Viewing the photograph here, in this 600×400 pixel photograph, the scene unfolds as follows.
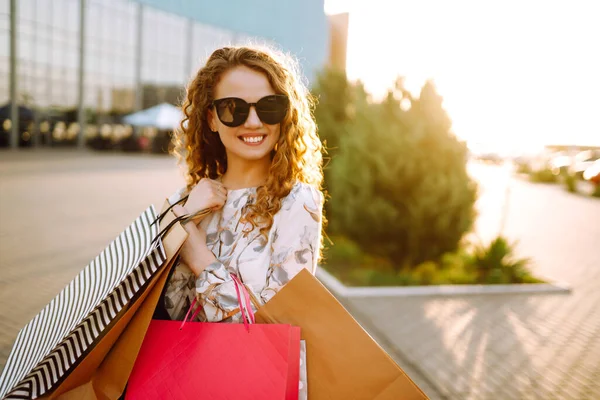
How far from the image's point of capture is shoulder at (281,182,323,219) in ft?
5.56

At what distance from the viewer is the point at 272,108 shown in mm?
1761

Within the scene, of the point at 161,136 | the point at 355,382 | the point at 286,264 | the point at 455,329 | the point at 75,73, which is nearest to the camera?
the point at 355,382

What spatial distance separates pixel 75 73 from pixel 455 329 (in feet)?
99.4

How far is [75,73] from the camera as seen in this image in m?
28.8

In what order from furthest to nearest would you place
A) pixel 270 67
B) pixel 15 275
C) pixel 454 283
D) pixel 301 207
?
pixel 454 283, pixel 15 275, pixel 270 67, pixel 301 207

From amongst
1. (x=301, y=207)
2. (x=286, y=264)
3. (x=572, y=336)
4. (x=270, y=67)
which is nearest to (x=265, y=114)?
(x=270, y=67)

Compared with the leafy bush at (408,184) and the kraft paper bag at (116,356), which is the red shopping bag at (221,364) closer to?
the kraft paper bag at (116,356)

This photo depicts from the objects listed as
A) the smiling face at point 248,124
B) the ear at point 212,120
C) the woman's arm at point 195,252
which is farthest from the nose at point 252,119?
the woman's arm at point 195,252

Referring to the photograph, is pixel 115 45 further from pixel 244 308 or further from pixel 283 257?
pixel 244 308

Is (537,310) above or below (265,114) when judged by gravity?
below

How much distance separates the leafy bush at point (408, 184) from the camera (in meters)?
6.21

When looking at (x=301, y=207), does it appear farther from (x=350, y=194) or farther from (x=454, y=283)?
(x=454, y=283)

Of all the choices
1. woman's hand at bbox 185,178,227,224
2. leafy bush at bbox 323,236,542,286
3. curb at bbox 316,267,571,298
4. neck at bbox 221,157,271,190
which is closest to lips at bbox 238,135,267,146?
neck at bbox 221,157,271,190

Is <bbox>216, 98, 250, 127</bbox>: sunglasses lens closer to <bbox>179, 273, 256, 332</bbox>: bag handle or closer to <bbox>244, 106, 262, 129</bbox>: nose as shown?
<bbox>244, 106, 262, 129</bbox>: nose
